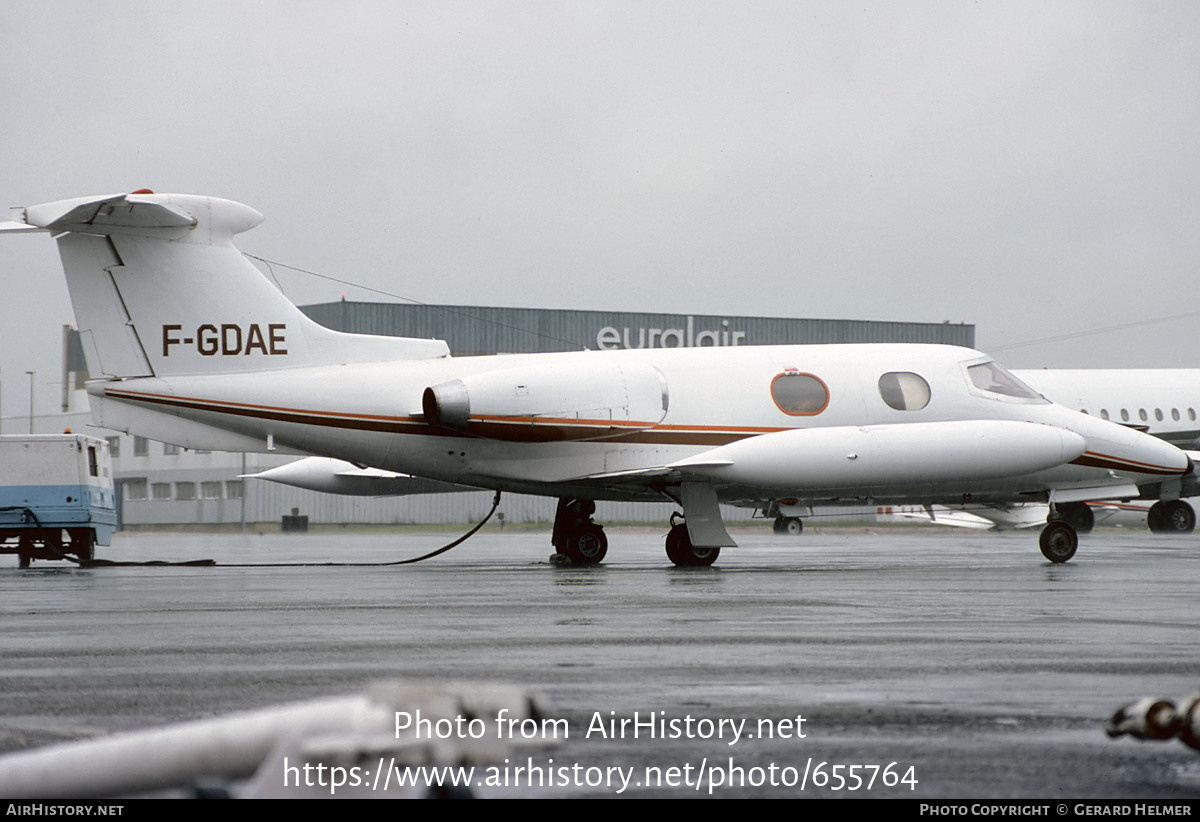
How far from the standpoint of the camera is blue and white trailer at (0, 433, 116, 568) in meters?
21.7

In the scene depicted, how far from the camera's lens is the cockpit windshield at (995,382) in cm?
1991

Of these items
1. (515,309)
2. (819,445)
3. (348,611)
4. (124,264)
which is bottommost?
(348,611)

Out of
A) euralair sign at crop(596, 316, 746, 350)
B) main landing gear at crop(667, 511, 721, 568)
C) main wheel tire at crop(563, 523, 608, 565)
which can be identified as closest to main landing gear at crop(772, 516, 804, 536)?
euralair sign at crop(596, 316, 746, 350)

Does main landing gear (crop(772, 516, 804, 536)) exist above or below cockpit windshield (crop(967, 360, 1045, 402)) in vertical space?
below

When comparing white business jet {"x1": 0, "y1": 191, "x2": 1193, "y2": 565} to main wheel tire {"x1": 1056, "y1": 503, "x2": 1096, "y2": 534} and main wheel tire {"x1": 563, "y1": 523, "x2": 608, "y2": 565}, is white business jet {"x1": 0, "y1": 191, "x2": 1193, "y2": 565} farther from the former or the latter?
main wheel tire {"x1": 1056, "y1": 503, "x2": 1096, "y2": 534}

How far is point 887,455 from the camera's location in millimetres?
18000

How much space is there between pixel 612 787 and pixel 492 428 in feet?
45.8

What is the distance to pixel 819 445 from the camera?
1784 cm

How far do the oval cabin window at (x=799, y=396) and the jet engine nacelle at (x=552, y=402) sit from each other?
170 centimetres

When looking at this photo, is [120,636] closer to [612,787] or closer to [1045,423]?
[612,787]

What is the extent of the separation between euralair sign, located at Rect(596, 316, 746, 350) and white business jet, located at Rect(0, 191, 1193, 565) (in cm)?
3980

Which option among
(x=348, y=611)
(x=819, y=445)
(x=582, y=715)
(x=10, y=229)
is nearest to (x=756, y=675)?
(x=582, y=715)

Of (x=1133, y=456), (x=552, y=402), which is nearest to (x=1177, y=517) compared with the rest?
(x=1133, y=456)

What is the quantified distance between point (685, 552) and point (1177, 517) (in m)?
22.0
